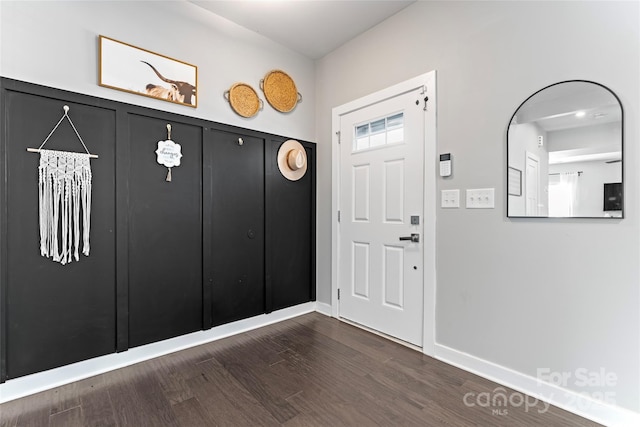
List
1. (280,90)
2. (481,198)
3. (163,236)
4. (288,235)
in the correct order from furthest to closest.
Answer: (288,235) → (280,90) → (163,236) → (481,198)

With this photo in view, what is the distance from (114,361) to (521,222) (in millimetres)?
2954

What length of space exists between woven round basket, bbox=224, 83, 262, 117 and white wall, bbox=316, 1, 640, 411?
1.25 m

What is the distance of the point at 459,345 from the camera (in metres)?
2.17

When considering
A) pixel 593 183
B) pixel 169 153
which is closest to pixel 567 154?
pixel 593 183

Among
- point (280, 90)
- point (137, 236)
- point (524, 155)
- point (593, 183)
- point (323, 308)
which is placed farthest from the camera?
point (323, 308)

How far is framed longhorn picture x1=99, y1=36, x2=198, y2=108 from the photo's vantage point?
6.84ft

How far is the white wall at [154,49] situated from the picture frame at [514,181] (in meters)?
2.05

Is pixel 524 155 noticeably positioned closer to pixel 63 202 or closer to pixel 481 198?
pixel 481 198

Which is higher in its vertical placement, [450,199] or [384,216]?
[450,199]

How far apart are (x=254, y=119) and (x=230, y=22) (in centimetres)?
86

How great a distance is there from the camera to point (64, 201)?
6.33ft

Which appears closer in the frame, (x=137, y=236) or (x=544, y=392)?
(x=544, y=392)

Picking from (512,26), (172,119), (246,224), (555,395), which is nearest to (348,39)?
(512,26)

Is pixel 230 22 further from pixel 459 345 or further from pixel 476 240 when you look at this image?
pixel 459 345
